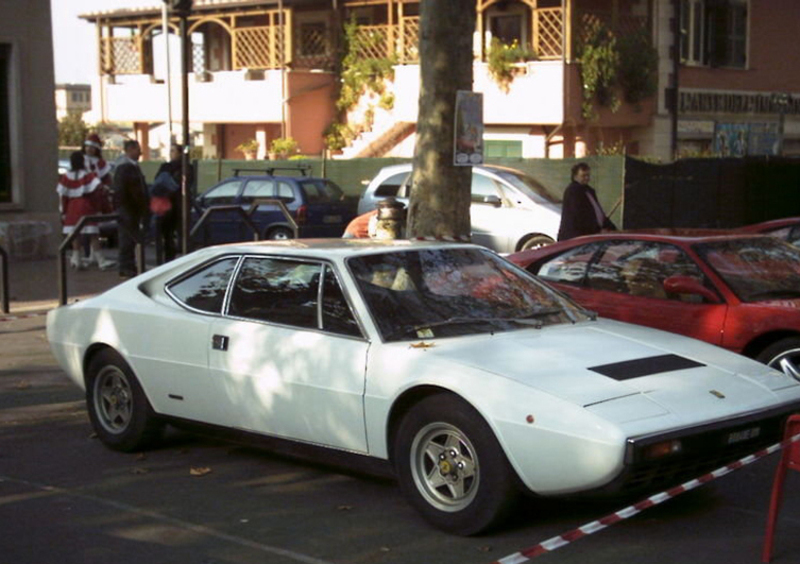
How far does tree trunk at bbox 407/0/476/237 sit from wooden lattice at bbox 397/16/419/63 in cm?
2207

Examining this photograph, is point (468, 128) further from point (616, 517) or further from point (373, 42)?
point (373, 42)

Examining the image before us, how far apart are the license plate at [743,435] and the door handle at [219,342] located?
9.43ft

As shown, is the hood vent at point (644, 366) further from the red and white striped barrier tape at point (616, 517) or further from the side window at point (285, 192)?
the side window at point (285, 192)

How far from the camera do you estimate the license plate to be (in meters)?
5.92

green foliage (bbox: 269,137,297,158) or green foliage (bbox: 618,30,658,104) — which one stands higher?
green foliage (bbox: 618,30,658,104)

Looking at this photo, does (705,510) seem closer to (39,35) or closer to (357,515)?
(357,515)

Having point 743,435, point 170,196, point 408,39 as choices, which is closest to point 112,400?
point 743,435

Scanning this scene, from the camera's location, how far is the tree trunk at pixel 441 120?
11.8 m

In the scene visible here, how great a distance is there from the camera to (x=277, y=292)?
7242 mm

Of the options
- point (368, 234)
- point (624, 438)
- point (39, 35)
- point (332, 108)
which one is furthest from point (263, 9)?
point (624, 438)

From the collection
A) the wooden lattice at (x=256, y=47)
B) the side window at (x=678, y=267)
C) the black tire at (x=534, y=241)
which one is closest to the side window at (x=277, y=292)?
the side window at (x=678, y=267)

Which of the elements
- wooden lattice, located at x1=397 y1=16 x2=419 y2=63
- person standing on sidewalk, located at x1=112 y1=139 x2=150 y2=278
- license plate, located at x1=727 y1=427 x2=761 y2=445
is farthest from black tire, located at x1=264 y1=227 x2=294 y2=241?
license plate, located at x1=727 y1=427 x2=761 y2=445

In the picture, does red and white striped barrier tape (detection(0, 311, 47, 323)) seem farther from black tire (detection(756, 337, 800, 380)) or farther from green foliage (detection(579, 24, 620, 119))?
green foliage (detection(579, 24, 620, 119))

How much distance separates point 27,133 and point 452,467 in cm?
1535
